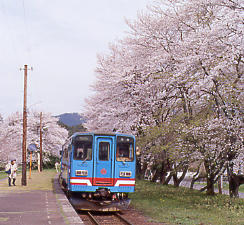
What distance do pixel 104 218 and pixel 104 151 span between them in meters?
2.29

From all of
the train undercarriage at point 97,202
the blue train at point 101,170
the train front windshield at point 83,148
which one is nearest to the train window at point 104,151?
the blue train at point 101,170

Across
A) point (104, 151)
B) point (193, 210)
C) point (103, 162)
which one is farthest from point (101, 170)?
point (193, 210)

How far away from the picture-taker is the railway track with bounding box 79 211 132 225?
1196 centimetres

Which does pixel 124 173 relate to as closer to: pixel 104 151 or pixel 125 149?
pixel 125 149

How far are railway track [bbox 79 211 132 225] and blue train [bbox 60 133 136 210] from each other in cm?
37

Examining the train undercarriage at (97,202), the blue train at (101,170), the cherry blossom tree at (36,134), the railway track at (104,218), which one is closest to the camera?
the railway track at (104,218)

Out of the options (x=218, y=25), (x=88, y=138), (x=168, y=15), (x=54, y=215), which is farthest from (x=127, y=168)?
(x=168, y=15)

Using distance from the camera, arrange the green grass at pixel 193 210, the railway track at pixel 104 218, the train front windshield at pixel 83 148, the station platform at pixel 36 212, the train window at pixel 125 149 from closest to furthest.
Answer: the station platform at pixel 36 212 < the green grass at pixel 193 210 < the railway track at pixel 104 218 < the train front windshield at pixel 83 148 < the train window at pixel 125 149

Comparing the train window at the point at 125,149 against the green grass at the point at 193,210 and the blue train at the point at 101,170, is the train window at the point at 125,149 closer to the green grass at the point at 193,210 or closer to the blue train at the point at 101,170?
the blue train at the point at 101,170

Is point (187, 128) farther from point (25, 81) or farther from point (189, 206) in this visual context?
point (25, 81)

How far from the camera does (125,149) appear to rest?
14.0 m

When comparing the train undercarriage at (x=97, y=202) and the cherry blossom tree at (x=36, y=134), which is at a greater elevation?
the cherry blossom tree at (x=36, y=134)

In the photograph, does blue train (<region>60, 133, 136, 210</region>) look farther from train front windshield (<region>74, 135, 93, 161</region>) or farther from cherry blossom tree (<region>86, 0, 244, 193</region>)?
cherry blossom tree (<region>86, 0, 244, 193</region>)

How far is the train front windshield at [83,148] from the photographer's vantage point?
13688mm
